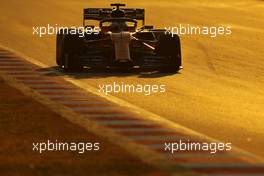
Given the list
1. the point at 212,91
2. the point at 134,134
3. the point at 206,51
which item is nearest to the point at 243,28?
the point at 206,51

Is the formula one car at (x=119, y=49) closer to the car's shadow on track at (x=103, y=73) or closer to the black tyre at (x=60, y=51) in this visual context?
the black tyre at (x=60, y=51)

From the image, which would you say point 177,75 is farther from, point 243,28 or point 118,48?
point 243,28

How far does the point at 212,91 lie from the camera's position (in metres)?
18.0

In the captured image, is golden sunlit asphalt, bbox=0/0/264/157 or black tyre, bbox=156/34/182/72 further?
black tyre, bbox=156/34/182/72

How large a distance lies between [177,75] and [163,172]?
34.7ft

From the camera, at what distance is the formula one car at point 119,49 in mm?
20531

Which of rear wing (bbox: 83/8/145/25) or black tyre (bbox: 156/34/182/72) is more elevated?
rear wing (bbox: 83/8/145/25)

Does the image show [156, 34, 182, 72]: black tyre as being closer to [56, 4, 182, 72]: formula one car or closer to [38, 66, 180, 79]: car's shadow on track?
[56, 4, 182, 72]: formula one car

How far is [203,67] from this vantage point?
22.3m

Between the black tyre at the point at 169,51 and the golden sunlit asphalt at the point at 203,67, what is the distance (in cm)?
28

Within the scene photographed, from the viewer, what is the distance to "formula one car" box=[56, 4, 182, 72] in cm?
2053

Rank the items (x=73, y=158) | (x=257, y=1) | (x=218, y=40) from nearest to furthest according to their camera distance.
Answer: (x=73, y=158), (x=218, y=40), (x=257, y=1)

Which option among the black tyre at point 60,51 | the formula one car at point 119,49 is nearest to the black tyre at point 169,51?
the formula one car at point 119,49

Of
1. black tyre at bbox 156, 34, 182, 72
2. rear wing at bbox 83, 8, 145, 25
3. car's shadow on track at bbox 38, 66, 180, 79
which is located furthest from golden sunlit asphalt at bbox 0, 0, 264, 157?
rear wing at bbox 83, 8, 145, 25
